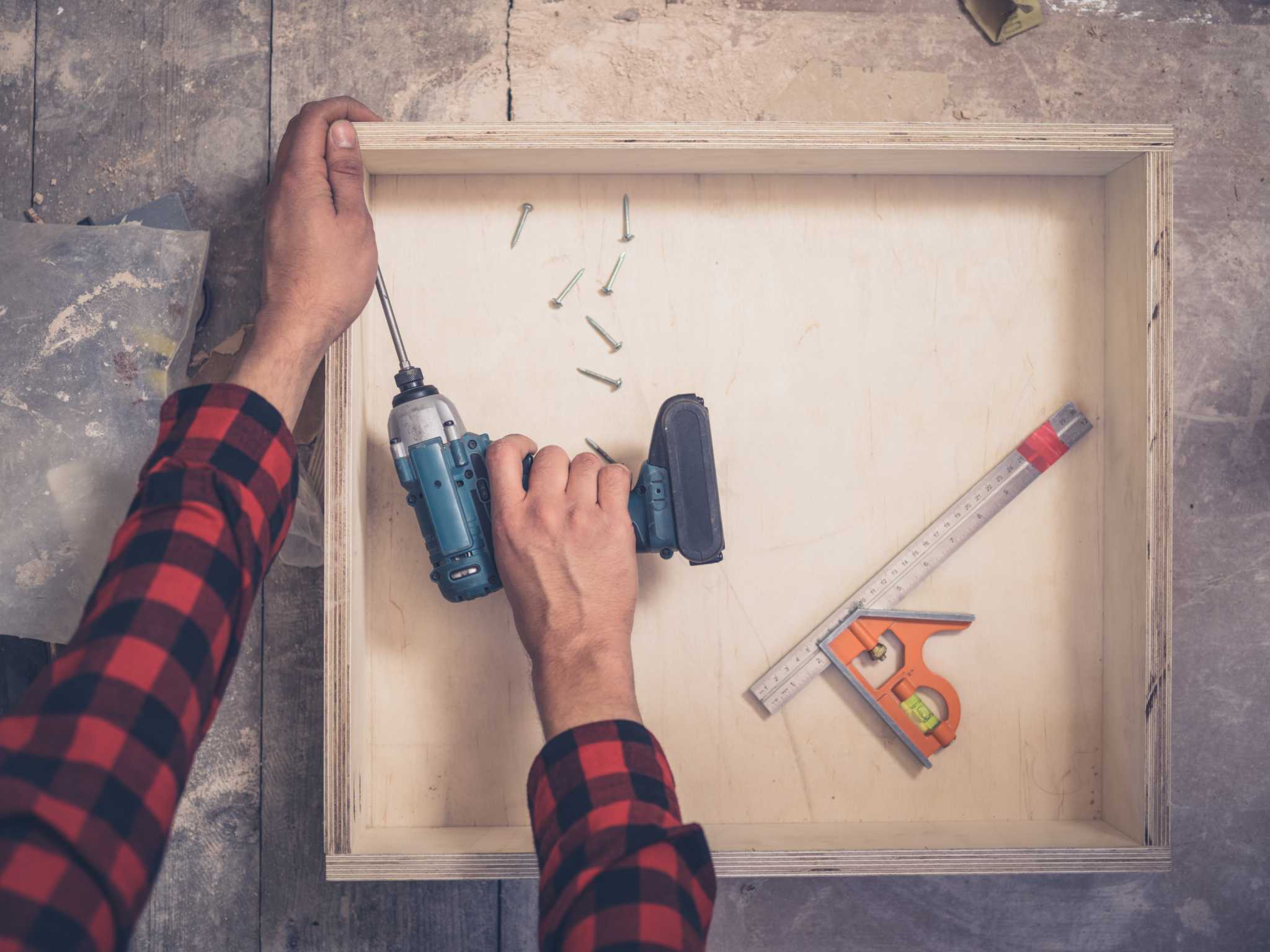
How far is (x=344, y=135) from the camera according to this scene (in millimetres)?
961

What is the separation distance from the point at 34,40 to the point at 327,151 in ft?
2.30

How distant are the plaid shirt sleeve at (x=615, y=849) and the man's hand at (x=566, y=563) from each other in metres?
0.08

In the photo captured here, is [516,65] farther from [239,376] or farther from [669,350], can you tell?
[239,376]

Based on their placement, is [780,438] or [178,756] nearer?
[178,756]

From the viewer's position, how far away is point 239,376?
903mm

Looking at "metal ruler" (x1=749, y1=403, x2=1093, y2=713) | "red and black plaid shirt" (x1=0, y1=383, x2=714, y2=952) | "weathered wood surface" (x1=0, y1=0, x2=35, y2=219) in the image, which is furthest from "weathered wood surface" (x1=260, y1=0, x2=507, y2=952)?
"metal ruler" (x1=749, y1=403, x2=1093, y2=713)

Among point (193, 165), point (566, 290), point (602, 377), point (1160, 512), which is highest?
point (193, 165)

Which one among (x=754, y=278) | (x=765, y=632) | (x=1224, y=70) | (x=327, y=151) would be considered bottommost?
(x=765, y=632)

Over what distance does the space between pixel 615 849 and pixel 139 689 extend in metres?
0.41

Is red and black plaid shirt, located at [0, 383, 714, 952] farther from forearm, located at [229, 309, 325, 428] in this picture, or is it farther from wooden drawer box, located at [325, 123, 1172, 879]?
wooden drawer box, located at [325, 123, 1172, 879]

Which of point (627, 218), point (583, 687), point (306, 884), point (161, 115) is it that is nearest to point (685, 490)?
point (583, 687)

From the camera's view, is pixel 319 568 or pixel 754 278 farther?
pixel 319 568

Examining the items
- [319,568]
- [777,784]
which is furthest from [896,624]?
[319,568]

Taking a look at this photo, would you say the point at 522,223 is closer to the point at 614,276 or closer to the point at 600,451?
the point at 614,276
